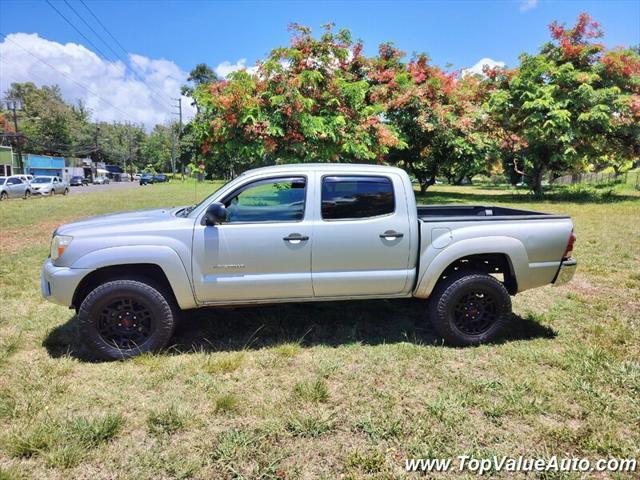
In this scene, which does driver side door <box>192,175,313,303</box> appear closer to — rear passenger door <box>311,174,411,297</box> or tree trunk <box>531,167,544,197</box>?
rear passenger door <box>311,174,411,297</box>

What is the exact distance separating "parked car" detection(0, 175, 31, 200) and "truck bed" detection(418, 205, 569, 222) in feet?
89.9

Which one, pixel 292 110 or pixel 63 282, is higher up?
pixel 292 110

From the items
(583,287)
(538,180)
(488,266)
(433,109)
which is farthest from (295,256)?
(538,180)

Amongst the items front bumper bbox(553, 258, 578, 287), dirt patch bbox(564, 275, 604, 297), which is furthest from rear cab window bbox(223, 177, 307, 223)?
dirt patch bbox(564, 275, 604, 297)

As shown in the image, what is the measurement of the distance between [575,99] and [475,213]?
16.6 metres

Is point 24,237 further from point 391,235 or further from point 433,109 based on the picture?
point 433,109

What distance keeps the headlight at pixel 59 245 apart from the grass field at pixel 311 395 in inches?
38.4

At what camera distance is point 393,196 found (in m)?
4.28

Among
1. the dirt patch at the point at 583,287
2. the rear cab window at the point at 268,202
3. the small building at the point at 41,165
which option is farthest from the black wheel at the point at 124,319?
the small building at the point at 41,165

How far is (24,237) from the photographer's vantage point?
429 inches

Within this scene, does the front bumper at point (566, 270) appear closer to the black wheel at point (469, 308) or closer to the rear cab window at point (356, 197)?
the black wheel at point (469, 308)

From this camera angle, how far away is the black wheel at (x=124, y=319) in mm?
3895

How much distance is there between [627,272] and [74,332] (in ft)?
26.7

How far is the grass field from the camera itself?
2.76 meters
